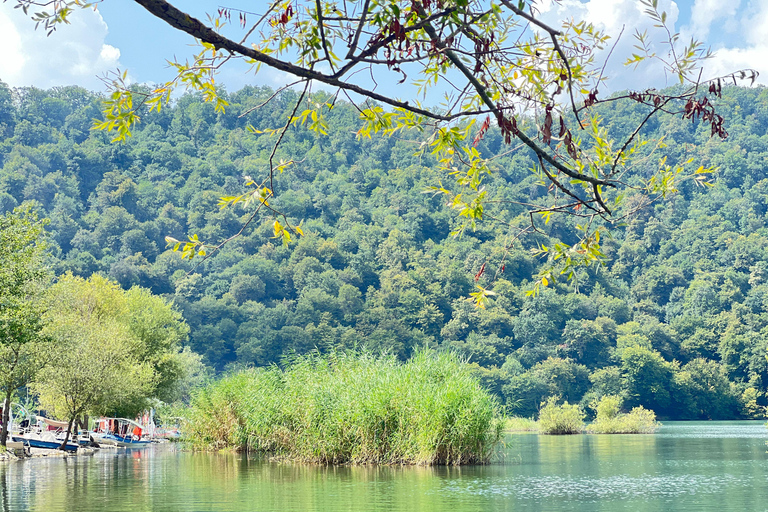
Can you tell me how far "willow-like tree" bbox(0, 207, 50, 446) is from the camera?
1032 inches

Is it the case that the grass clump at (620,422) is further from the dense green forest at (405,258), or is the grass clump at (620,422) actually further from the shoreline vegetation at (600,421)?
the dense green forest at (405,258)

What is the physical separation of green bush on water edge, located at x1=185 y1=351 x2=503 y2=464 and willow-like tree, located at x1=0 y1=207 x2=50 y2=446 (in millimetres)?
7966

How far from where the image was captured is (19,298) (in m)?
28.6

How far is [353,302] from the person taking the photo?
10850cm

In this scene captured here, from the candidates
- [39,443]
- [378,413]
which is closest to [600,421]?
[39,443]

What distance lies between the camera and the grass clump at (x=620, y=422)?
6003 cm

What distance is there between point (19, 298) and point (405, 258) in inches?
3558

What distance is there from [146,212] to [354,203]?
3267 cm

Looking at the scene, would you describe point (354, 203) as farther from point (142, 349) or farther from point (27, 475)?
point (27, 475)

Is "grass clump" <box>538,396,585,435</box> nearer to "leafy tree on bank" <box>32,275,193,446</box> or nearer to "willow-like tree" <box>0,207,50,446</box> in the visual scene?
"leafy tree on bank" <box>32,275,193,446</box>

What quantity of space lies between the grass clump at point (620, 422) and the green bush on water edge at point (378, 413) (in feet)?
130

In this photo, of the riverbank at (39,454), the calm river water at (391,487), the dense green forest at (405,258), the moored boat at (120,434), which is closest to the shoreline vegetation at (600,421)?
the dense green forest at (405,258)

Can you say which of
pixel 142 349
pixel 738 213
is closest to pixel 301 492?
pixel 142 349

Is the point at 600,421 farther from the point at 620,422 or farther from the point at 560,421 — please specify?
the point at 560,421
